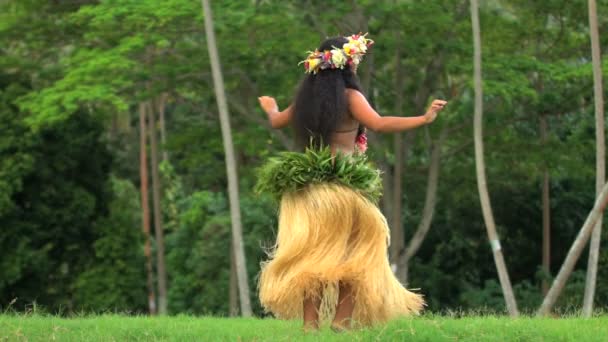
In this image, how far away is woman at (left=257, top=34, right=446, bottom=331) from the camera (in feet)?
27.5

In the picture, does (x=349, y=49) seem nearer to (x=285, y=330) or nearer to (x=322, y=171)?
(x=322, y=171)

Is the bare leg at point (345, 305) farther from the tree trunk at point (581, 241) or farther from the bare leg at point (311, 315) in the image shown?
the tree trunk at point (581, 241)

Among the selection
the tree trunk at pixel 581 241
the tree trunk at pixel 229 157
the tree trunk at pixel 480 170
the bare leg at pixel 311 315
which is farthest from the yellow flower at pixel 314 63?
the tree trunk at pixel 229 157

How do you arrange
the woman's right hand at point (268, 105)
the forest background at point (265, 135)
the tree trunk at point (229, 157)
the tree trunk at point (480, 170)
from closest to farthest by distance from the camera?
1. the woman's right hand at point (268, 105)
2. the tree trunk at point (480, 170)
3. the tree trunk at point (229, 157)
4. the forest background at point (265, 135)

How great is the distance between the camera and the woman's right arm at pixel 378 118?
8068mm

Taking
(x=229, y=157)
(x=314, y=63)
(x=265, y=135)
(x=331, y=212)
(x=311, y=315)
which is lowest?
(x=311, y=315)

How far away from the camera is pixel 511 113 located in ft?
88.9

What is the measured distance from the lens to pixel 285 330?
350 inches

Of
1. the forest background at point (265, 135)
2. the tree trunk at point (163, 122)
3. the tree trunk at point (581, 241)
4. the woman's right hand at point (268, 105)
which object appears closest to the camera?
the woman's right hand at point (268, 105)

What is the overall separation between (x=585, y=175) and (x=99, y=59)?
35.2ft

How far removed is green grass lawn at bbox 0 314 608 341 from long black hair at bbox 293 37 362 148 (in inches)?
49.8

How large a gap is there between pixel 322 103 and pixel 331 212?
27.9 inches

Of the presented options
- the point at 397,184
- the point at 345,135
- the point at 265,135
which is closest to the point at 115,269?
the point at 265,135

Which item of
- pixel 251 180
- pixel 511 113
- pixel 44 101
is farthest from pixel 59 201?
pixel 511 113
